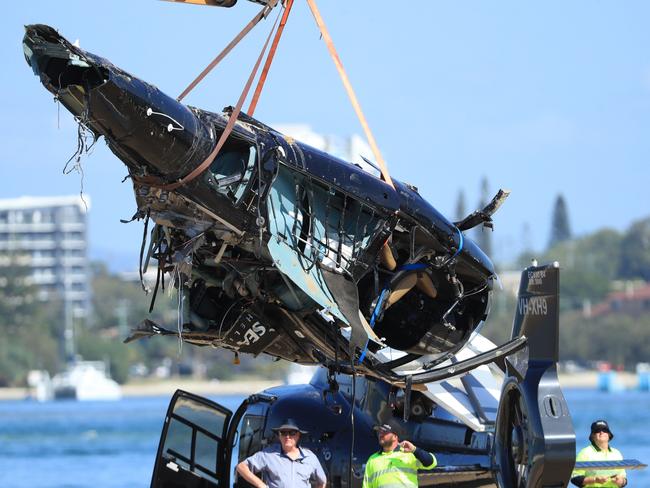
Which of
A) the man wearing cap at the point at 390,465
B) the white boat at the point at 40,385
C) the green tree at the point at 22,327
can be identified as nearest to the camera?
the man wearing cap at the point at 390,465

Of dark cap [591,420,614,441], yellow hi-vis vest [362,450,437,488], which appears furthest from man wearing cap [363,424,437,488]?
dark cap [591,420,614,441]

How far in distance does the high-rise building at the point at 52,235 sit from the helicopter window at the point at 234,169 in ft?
539

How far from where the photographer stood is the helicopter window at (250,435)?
15992mm

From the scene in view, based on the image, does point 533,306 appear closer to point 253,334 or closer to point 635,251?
point 253,334

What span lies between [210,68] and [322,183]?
1429mm

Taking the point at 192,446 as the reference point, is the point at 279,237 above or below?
above

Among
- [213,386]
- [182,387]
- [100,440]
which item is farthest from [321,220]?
[213,386]

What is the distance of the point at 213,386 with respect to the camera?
110312mm

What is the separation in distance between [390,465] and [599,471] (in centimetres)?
225

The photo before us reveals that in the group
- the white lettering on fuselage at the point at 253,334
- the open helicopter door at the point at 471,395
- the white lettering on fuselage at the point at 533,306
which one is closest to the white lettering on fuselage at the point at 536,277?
the white lettering on fuselage at the point at 533,306

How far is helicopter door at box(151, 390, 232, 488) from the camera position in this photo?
50.2 feet

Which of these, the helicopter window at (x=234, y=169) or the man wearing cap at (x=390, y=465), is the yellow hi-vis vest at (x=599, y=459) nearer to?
the man wearing cap at (x=390, y=465)

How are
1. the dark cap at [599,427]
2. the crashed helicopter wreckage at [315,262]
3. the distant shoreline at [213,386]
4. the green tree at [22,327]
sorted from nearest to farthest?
the crashed helicopter wreckage at [315,262] < the dark cap at [599,427] < the distant shoreline at [213,386] < the green tree at [22,327]

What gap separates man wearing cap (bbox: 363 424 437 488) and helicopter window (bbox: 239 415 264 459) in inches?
97.3
